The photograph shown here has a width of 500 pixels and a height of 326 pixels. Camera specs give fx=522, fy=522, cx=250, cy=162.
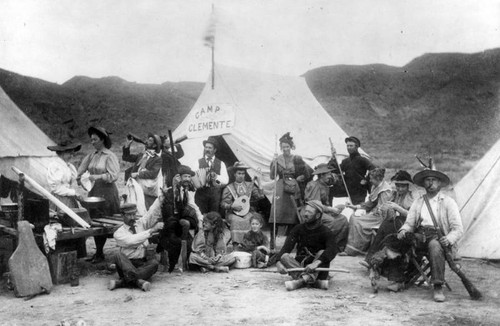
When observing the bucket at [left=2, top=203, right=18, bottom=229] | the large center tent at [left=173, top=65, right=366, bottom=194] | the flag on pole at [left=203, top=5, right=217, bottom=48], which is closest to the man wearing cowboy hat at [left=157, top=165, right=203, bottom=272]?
the bucket at [left=2, top=203, right=18, bottom=229]

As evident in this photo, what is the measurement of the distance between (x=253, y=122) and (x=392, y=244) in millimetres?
4421

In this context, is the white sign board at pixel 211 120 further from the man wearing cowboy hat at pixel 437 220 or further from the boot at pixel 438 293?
the boot at pixel 438 293

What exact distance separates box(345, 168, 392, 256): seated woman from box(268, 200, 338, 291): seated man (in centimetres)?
162

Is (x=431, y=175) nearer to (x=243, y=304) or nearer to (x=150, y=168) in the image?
(x=243, y=304)

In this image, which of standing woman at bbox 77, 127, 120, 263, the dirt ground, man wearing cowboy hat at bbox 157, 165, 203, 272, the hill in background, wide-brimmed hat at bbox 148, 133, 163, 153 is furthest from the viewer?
the hill in background

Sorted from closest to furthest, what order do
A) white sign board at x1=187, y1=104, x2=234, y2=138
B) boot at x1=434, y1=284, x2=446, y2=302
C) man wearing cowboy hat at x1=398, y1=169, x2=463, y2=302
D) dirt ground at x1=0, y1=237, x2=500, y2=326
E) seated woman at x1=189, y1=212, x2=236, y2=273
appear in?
dirt ground at x1=0, y1=237, x2=500, y2=326, boot at x1=434, y1=284, x2=446, y2=302, man wearing cowboy hat at x1=398, y1=169, x2=463, y2=302, seated woman at x1=189, y1=212, x2=236, y2=273, white sign board at x1=187, y1=104, x2=234, y2=138

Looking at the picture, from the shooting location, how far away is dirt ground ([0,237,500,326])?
4.21m

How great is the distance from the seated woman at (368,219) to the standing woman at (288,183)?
88cm

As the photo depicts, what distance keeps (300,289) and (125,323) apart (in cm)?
185

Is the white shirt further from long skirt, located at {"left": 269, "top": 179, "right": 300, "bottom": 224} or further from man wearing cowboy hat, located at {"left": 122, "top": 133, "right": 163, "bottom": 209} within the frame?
man wearing cowboy hat, located at {"left": 122, "top": 133, "right": 163, "bottom": 209}

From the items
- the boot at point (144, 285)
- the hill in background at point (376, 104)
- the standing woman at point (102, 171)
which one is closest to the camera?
the boot at point (144, 285)

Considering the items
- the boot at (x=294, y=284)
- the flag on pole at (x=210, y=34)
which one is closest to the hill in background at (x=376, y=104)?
the flag on pole at (x=210, y=34)

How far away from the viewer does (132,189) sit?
6863mm

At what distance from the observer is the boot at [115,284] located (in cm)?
512
